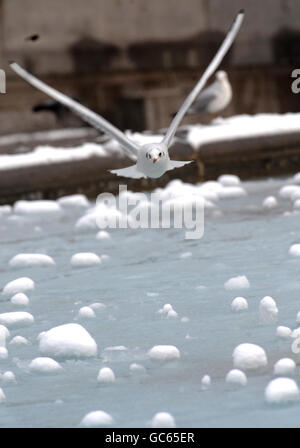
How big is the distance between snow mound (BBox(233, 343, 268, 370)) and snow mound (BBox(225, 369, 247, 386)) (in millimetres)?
165

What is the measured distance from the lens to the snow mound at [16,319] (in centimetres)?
675

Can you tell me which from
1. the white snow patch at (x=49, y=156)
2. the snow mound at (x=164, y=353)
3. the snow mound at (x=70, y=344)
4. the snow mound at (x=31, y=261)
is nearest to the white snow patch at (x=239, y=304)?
the snow mound at (x=164, y=353)

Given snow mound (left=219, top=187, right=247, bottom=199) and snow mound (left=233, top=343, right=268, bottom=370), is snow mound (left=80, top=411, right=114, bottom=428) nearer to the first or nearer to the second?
snow mound (left=233, top=343, right=268, bottom=370)

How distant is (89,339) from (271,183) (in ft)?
26.1

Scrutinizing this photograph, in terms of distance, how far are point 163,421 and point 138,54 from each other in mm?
11381

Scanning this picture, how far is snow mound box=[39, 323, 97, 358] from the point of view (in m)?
5.85

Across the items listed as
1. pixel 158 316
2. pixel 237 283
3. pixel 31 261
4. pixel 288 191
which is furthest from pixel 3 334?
pixel 288 191

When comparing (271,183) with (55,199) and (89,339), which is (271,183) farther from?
(89,339)

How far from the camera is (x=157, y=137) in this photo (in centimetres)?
1418

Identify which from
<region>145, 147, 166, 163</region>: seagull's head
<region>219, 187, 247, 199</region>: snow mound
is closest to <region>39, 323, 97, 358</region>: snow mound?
<region>145, 147, 166, 163</region>: seagull's head

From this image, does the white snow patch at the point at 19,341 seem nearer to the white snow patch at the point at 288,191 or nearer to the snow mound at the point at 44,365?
the snow mound at the point at 44,365
